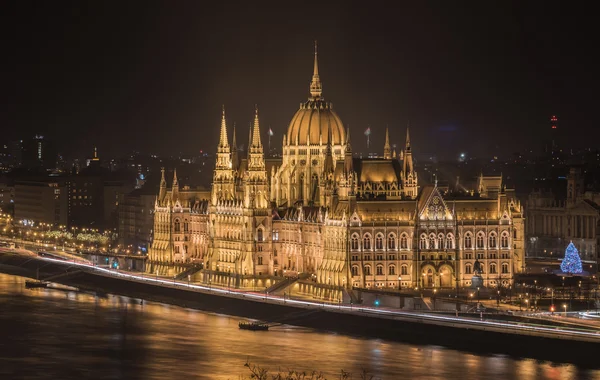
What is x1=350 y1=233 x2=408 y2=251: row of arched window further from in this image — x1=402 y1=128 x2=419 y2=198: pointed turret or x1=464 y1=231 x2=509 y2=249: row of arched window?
x1=402 y1=128 x2=419 y2=198: pointed turret

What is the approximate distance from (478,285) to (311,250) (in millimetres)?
14525

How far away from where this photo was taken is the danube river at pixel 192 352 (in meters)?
118

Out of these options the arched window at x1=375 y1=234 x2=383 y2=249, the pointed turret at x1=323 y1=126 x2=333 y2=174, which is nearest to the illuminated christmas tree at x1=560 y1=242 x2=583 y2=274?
the arched window at x1=375 y1=234 x2=383 y2=249

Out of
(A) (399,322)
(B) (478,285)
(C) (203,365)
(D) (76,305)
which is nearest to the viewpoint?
(C) (203,365)

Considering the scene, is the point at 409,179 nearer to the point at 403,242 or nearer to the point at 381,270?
the point at 403,242

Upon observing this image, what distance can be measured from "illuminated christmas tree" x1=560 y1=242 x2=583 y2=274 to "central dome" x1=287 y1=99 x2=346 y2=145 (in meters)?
22.3

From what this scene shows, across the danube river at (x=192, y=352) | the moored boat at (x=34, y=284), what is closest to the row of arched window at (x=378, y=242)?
the danube river at (x=192, y=352)

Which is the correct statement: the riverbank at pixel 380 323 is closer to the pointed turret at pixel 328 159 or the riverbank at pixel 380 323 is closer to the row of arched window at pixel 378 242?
the row of arched window at pixel 378 242

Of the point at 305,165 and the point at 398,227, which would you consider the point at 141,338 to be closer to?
the point at 398,227

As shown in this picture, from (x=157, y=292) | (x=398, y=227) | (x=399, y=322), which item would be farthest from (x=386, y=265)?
(x=157, y=292)

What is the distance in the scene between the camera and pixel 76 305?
155 metres

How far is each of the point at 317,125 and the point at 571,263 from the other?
81.3ft

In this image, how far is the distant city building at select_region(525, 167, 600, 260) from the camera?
16612 cm

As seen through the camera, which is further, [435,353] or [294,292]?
[294,292]
